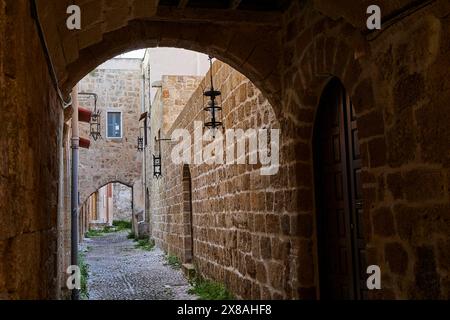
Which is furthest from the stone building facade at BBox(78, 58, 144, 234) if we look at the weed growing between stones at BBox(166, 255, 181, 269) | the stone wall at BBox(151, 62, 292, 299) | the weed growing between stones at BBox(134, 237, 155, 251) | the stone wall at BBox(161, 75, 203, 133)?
the stone wall at BBox(151, 62, 292, 299)

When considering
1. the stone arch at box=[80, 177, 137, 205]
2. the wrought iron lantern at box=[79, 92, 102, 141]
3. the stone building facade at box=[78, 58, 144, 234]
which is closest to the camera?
the stone arch at box=[80, 177, 137, 205]

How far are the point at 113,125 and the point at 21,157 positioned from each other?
19.6 m

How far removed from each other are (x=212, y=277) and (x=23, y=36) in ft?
19.2

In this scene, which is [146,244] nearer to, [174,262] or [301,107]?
[174,262]

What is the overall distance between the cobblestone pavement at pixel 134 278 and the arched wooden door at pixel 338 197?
3410 millimetres

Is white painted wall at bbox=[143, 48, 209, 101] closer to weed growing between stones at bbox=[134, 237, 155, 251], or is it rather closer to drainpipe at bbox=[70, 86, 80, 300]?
weed growing between stones at bbox=[134, 237, 155, 251]

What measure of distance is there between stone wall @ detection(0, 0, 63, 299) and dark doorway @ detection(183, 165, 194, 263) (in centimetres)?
695

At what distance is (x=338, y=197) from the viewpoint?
402cm

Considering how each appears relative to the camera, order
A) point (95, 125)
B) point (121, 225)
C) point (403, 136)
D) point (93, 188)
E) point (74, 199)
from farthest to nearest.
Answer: point (121, 225), point (95, 125), point (93, 188), point (74, 199), point (403, 136)

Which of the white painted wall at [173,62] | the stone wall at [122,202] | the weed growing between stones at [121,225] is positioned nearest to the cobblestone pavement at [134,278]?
the white painted wall at [173,62]

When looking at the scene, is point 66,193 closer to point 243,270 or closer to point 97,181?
point 243,270

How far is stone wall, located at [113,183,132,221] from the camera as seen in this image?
3083 centimetres

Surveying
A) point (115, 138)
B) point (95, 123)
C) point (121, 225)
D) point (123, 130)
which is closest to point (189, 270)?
point (95, 123)
